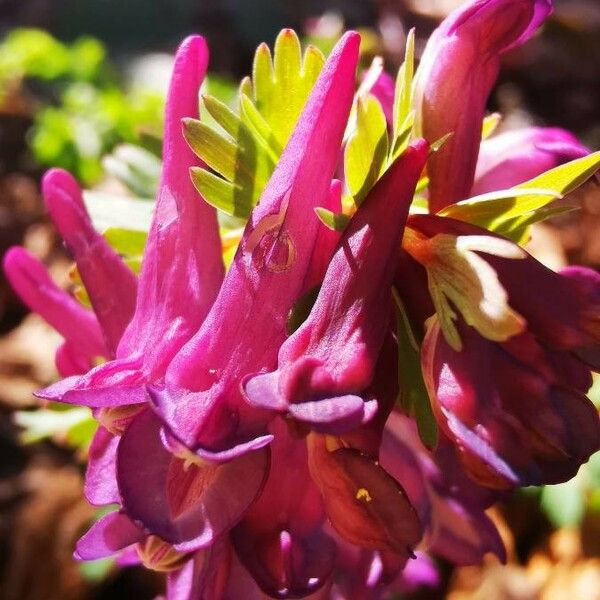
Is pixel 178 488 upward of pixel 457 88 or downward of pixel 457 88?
downward

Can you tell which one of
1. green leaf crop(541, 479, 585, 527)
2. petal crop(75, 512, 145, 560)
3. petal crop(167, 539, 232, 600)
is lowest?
green leaf crop(541, 479, 585, 527)

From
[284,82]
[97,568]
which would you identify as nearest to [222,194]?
[284,82]

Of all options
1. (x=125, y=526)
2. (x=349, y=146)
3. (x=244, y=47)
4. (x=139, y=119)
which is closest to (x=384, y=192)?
(x=349, y=146)

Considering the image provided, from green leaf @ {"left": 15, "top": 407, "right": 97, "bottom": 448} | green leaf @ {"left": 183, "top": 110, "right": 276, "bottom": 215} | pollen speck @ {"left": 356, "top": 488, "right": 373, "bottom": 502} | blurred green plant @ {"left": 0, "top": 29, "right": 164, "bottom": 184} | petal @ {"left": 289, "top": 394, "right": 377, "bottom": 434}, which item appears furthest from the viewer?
blurred green plant @ {"left": 0, "top": 29, "right": 164, "bottom": 184}

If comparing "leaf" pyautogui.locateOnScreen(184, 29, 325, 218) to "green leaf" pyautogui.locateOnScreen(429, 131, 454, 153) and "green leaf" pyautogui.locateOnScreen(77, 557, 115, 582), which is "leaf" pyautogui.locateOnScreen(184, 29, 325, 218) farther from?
"green leaf" pyautogui.locateOnScreen(77, 557, 115, 582)

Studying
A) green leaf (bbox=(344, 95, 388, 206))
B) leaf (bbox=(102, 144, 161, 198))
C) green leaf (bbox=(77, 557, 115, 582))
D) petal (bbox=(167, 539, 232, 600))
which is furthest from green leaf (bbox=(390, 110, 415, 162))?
green leaf (bbox=(77, 557, 115, 582))

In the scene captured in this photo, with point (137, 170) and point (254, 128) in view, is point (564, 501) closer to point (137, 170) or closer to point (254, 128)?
point (137, 170)

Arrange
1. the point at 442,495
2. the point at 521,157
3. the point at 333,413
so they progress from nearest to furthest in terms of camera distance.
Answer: the point at 333,413 < the point at 521,157 < the point at 442,495
